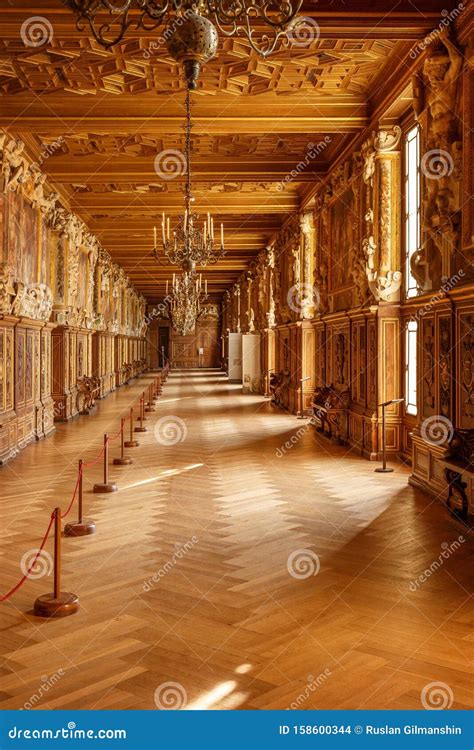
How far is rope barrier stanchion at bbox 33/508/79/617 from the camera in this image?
4.33 meters

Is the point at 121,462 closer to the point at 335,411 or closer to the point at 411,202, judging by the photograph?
the point at 335,411

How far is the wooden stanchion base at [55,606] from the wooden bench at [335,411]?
802 centimetres

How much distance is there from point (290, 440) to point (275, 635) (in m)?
8.54

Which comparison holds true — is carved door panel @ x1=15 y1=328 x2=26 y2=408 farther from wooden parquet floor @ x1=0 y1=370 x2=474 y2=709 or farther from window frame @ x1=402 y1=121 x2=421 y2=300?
window frame @ x1=402 y1=121 x2=421 y2=300

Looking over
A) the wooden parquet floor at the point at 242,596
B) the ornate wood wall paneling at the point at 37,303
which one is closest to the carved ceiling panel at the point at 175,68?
the ornate wood wall paneling at the point at 37,303

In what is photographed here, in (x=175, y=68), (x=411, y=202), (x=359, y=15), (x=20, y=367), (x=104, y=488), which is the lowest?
(x=104, y=488)

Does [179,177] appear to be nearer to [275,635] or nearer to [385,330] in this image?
[385,330]

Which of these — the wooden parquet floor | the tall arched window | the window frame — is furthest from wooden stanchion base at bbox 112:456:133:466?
the tall arched window

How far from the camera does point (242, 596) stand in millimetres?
4664

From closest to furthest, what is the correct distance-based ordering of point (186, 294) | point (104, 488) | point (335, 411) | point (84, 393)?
point (104, 488)
point (335, 411)
point (186, 294)
point (84, 393)

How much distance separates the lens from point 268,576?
5.05 metres

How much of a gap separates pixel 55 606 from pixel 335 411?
8155 millimetres

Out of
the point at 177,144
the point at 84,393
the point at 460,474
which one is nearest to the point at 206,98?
the point at 177,144

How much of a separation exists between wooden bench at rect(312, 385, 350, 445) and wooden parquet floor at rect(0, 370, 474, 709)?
277 centimetres
